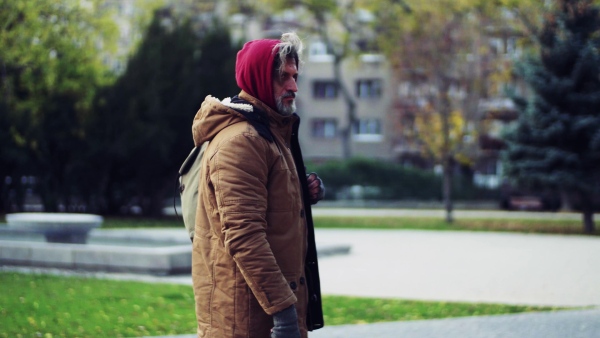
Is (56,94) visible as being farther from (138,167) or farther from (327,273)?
(327,273)

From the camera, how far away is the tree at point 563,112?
23625 mm

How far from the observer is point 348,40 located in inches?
1738

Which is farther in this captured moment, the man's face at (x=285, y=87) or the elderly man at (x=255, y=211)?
the man's face at (x=285, y=87)

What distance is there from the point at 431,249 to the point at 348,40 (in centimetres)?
2699

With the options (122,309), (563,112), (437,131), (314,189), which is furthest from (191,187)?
(437,131)

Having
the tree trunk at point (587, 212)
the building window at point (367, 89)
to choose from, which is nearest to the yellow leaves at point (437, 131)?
the tree trunk at point (587, 212)

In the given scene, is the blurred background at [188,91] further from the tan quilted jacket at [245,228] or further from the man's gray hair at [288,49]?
the tan quilted jacket at [245,228]

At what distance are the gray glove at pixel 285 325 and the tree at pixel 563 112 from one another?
69.9 ft

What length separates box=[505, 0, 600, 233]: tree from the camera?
23.6 m

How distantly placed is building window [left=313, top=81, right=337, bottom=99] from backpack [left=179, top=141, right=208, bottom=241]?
56.8 meters

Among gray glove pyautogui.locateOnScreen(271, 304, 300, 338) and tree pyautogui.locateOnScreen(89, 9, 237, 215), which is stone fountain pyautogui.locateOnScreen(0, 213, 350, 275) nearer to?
gray glove pyautogui.locateOnScreen(271, 304, 300, 338)

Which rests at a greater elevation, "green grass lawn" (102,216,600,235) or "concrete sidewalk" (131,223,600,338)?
"concrete sidewalk" (131,223,600,338)

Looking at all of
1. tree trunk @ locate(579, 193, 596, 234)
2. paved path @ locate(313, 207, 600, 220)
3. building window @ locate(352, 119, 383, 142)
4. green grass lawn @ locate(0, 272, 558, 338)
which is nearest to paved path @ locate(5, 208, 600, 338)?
green grass lawn @ locate(0, 272, 558, 338)

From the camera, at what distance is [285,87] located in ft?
11.8
